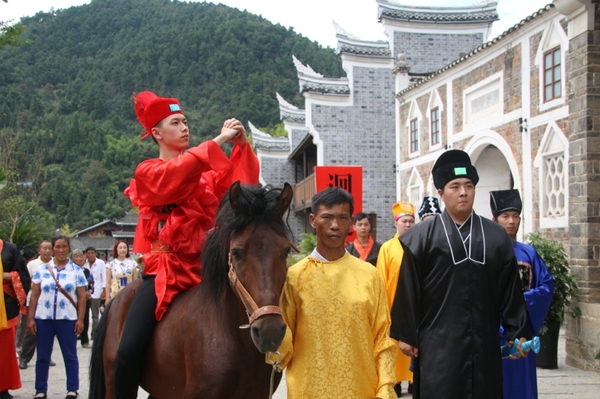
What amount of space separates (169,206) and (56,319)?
160 inches

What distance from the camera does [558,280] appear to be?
8.36 metres

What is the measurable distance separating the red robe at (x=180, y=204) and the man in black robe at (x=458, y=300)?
1187mm

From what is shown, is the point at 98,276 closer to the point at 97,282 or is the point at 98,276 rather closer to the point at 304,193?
the point at 97,282

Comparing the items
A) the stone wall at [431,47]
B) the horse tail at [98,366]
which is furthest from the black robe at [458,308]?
the stone wall at [431,47]

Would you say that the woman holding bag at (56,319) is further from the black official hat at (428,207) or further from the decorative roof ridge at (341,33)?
the decorative roof ridge at (341,33)

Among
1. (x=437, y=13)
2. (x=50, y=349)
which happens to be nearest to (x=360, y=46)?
(x=437, y=13)

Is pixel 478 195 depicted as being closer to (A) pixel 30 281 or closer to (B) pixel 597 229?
(B) pixel 597 229

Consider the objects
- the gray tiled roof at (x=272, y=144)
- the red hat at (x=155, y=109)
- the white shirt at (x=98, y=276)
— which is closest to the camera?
the red hat at (x=155, y=109)

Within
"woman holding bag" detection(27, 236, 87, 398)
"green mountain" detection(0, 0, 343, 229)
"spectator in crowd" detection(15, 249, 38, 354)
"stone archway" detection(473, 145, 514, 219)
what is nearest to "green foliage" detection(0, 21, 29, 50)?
"spectator in crowd" detection(15, 249, 38, 354)

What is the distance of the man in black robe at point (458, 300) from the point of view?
143 inches

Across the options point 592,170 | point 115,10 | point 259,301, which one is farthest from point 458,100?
point 115,10

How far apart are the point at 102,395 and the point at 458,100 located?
14.7m

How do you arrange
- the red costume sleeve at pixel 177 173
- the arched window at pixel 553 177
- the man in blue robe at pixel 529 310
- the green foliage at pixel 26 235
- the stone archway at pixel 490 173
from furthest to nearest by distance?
the stone archway at pixel 490 173
the green foliage at pixel 26 235
the arched window at pixel 553 177
the man in blue robe at pixel 529 310
the red costume sleeve at pixel 177 173

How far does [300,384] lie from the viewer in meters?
3.18
